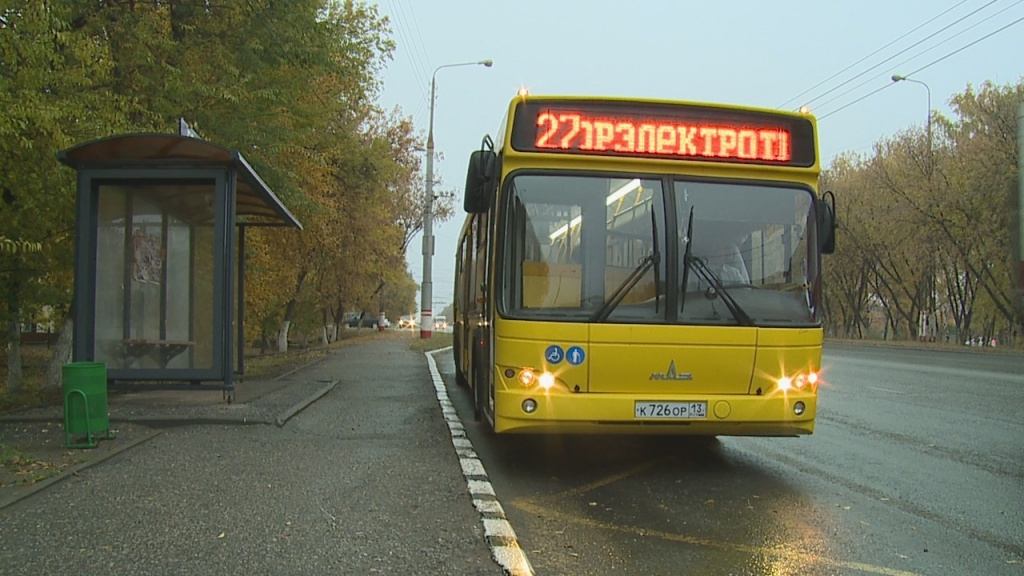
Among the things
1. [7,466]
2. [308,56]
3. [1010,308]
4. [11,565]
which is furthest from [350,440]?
[1010,308]

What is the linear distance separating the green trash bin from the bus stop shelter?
2157 mm

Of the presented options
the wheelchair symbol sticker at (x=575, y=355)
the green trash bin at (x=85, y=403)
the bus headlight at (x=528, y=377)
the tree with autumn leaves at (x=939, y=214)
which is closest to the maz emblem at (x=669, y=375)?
the wheelchair symbol sticker at (x=575, y=355)

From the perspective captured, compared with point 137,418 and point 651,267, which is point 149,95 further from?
point 651,267

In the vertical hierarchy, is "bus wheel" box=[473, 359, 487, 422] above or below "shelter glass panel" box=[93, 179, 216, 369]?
below

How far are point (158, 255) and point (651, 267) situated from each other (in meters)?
8.05

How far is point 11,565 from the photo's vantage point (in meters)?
4.46

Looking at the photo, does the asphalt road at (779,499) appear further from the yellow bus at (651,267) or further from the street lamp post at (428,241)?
the street lamp post at (428,241)

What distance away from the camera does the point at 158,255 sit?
11938 mm

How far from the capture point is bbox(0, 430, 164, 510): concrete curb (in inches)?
228

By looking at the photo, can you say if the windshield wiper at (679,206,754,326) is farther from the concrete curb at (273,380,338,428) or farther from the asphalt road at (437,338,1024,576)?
the concrete curb at (273,380,338,428)

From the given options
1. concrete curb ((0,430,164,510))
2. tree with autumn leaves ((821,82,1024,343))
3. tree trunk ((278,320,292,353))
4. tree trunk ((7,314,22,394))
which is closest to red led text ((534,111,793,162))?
concrete curb ((0,430,164,510))

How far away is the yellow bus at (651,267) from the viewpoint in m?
6.64

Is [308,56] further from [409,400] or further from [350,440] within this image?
[350,440]

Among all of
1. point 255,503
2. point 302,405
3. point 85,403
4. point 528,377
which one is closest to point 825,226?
point 528,377
